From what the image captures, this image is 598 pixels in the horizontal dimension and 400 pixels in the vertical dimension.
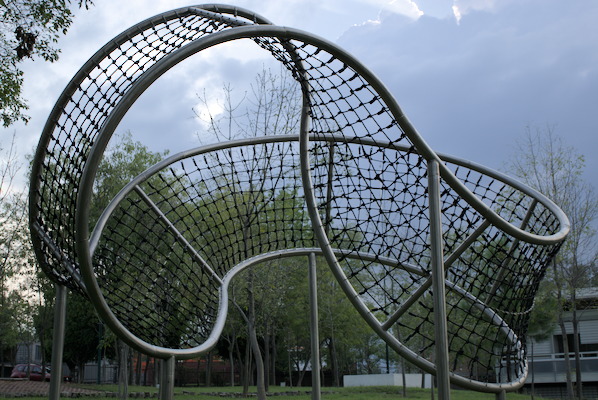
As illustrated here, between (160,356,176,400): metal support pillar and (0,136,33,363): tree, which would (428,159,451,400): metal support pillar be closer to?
(160,356,176,400): metal support pillar

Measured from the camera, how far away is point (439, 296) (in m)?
3.41

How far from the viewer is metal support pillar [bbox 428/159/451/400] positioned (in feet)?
11.0

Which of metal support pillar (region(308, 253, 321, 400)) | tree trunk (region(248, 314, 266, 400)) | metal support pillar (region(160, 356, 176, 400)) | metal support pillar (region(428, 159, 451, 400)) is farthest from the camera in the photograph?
tree trunk (region(248, 314, 266, 400))

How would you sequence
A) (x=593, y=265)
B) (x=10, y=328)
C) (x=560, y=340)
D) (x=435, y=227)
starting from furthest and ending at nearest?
(x=560, y=340) < (x=10, y=328) < (x=593, y=265) < (x=435, y=227)

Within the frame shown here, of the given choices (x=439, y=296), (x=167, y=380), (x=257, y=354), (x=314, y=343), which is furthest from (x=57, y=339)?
(x=257, y=354)

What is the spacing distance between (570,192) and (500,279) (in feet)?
39.4

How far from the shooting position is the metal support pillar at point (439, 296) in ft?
11.0

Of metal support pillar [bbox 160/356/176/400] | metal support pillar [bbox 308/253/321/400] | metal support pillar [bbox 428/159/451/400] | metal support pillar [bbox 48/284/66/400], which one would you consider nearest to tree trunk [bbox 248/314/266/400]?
metal support pillar [bbox 308/253/321/400]

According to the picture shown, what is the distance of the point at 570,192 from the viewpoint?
15.7m

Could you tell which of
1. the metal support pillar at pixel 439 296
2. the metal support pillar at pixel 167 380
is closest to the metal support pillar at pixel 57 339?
the metal support pillar at pixel 167 380

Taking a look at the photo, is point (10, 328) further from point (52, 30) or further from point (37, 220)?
point (37, 220)

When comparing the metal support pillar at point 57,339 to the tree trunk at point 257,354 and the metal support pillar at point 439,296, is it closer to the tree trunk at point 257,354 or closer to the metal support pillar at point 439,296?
the metal support pillar at point 439,296

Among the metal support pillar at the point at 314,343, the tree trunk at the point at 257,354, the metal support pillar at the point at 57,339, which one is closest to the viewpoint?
the metal support pillar at the point at 57,339

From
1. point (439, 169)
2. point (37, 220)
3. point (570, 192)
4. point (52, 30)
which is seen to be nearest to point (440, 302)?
point (439, 169)
